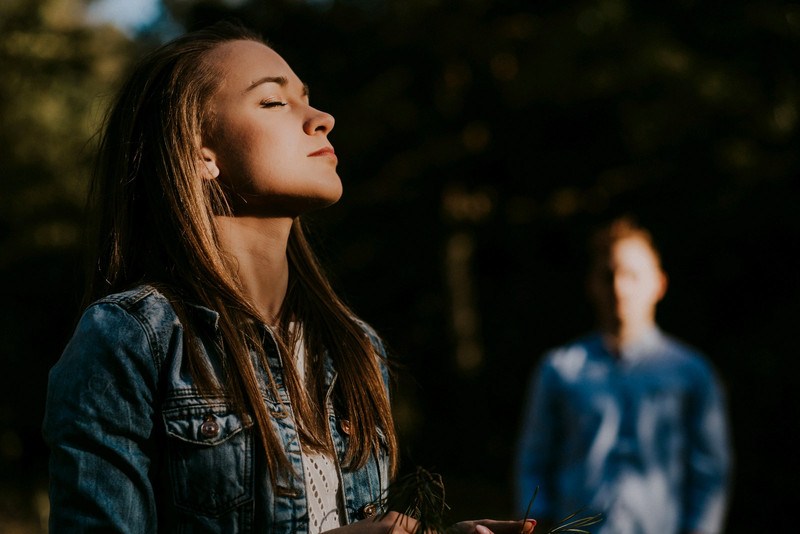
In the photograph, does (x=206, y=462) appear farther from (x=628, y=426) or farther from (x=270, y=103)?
(x=628, y=426)

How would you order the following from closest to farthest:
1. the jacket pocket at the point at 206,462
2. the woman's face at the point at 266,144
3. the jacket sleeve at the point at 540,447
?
the jacket pocket at the point at 206,462
the woman's face at the point at 266,144
the jacket sleeve at the point at 540,447

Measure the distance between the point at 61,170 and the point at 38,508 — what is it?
363 centimetres

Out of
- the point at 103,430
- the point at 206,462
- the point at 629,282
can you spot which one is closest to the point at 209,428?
the point at 206,462

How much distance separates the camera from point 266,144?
2006 millimetres

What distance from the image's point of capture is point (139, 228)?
204cm

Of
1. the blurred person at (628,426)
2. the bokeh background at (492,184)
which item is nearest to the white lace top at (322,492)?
the blurred person at (628,426)

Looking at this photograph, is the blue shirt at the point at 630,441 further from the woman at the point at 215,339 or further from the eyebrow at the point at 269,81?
the eyebrow at the point at 269,81

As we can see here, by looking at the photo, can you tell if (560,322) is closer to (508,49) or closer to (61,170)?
(508,49)

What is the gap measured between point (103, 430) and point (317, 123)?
80 centimetres

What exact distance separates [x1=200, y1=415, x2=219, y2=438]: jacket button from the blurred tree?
7.22 m

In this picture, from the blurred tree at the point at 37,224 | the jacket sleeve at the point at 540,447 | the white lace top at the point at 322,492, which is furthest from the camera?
the blurred tree at the point at 37,224

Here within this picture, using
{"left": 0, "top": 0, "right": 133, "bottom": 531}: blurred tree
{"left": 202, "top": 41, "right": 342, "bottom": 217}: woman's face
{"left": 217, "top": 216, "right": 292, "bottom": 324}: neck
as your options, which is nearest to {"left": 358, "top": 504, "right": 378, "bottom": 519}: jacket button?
{"left": 217, "top": 216, "right": 292, "bottom": 324}: neck

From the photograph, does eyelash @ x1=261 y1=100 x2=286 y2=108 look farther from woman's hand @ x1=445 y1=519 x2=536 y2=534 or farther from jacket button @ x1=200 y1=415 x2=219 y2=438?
woman's hand @ x1=445 y1=519 x2=536 y2=534

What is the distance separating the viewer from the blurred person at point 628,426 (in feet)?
13.1
